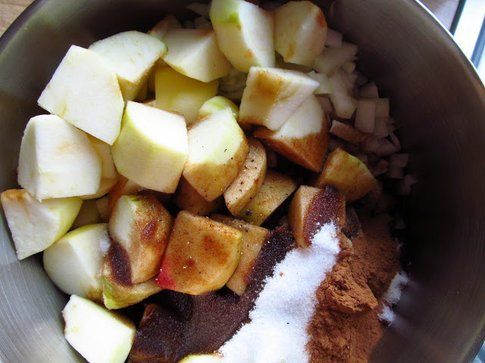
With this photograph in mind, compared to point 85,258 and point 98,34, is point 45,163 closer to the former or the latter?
point 85,258

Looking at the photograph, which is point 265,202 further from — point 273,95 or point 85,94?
point 85,94

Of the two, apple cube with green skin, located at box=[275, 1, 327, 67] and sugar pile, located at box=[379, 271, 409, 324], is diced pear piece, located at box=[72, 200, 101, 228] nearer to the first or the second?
apple cube with green skin, located at box=[275, 1, 327, 67]

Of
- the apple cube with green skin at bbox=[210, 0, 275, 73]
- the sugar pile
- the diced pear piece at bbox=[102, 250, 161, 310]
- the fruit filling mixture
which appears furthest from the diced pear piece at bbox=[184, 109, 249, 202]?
the sugar pile

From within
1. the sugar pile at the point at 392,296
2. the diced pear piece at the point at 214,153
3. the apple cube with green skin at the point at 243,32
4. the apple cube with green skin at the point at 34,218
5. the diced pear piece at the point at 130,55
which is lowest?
the sugar pile at the point at 392,296

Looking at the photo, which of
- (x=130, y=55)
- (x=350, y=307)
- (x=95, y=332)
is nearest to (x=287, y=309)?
(x=350, y=307)

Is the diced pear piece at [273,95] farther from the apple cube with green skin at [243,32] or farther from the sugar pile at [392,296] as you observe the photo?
the sugar pile at [392,296]

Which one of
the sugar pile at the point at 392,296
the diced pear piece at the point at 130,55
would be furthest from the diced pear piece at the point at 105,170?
the sugar pile at the point at 392,296
